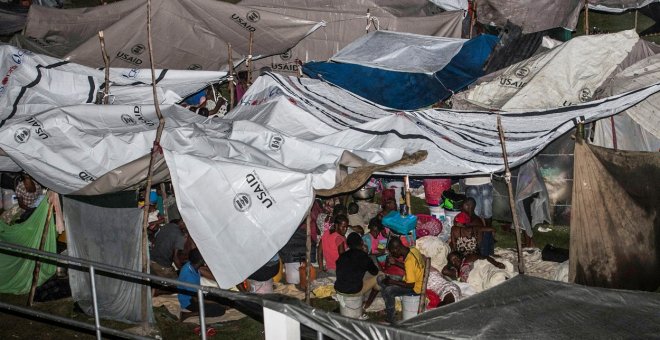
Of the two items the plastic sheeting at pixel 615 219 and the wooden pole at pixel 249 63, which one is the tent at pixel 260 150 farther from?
the wooden pole at pixel 249 63

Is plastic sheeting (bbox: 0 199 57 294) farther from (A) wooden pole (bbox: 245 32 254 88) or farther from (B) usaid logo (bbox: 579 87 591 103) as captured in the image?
(B) usaid logo (bbox: 579 87 591 103)

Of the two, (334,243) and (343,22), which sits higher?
(343,22)

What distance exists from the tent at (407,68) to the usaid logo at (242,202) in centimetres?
435

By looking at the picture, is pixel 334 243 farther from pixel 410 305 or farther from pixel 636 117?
pixel 636 117

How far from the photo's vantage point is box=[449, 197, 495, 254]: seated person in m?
12.9

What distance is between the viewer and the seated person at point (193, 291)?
1168 centimetres

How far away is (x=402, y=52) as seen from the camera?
1542cm

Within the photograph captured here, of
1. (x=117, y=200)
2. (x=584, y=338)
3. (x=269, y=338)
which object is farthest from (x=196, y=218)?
(x=584, y=338)

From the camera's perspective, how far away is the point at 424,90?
47.0 ft

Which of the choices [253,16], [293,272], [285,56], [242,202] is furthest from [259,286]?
[285,56]

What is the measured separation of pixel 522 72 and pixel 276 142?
4.95m

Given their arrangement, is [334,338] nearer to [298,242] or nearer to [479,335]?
[479,335]

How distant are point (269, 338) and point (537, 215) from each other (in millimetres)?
9177

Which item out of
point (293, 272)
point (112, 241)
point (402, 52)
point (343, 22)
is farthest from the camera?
point (343, 22)
